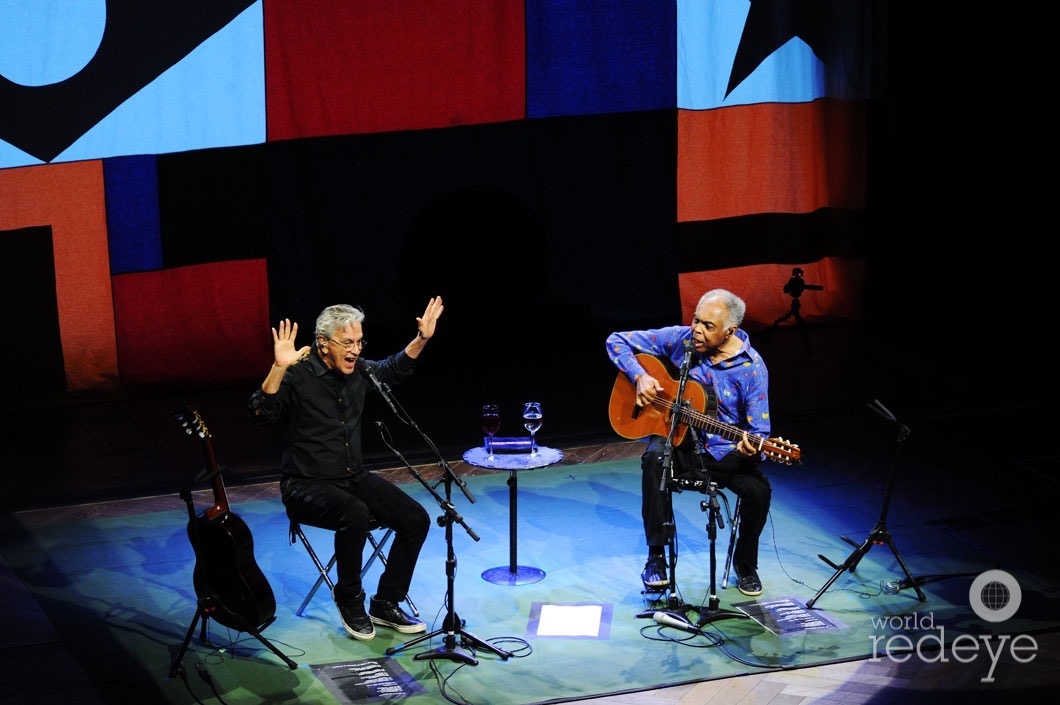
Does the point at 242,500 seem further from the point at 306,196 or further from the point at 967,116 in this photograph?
the point at 967,116

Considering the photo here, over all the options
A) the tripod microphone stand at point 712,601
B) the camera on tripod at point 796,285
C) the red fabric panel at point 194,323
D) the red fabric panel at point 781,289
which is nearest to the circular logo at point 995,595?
the tripod microphone stand at point 712,601

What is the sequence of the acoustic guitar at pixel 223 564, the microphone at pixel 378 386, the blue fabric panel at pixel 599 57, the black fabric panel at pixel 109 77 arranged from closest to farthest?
the microphone at pixel 378 386, the acoustic guitar at pixel 223 564, the black fabric panel at pixel 109 77, the blue fabric panel at pixel 599 57

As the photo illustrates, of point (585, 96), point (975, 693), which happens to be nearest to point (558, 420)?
point (585, 96)

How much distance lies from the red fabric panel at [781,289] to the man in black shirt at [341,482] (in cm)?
454

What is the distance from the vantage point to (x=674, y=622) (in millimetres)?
5477

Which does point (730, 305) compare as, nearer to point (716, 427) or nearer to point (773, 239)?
point (716, 427)

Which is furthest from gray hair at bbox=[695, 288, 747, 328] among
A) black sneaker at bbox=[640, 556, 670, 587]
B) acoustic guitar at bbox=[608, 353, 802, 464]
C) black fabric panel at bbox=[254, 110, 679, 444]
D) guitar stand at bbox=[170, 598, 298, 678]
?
black fabric panel at bbox=[254, 110, 679, 444]

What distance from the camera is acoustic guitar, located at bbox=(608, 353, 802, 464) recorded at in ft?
18.2

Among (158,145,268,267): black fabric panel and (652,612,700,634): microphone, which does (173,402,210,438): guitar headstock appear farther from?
(158,145,268,267): black fabric panel

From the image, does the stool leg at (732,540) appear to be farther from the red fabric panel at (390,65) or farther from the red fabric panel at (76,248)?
the red fabric panel at (76,248)

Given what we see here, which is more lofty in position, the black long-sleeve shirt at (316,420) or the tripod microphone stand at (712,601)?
the black long-sleeve shirt at (316,420)

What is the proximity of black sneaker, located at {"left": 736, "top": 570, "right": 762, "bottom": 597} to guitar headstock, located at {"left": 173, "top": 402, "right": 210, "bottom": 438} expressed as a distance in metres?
2.28

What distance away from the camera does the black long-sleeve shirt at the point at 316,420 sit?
5.50m

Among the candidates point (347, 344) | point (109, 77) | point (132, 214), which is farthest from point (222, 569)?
point (109, 77)
